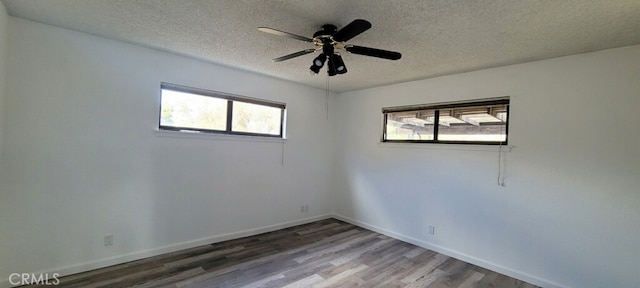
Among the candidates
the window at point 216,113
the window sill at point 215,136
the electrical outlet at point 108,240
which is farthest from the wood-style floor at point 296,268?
the window at point 216,113

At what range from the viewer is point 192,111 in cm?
349

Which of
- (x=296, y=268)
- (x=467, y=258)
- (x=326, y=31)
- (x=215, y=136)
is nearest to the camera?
(x=326, y=31)

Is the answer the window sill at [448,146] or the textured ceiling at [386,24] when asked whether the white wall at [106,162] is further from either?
the window sill at [448,146]

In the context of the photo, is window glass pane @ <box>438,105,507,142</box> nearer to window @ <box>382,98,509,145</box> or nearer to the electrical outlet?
window @ <box>382,98,509,145</box>

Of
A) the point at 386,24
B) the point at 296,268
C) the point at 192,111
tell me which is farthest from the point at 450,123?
the point at 192,111

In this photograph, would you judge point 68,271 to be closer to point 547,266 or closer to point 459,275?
point 459,275

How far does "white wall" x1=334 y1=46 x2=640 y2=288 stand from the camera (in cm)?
249

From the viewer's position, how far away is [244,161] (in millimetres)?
3932

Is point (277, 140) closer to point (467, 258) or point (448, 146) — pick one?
point (448, 146)

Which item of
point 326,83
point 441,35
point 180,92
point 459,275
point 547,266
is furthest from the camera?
point 326,83

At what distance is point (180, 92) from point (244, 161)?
4.07 ft

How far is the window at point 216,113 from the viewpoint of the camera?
10.9 feet

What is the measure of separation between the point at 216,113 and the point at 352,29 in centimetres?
248

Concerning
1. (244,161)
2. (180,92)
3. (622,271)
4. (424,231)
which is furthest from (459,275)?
(180,92)
